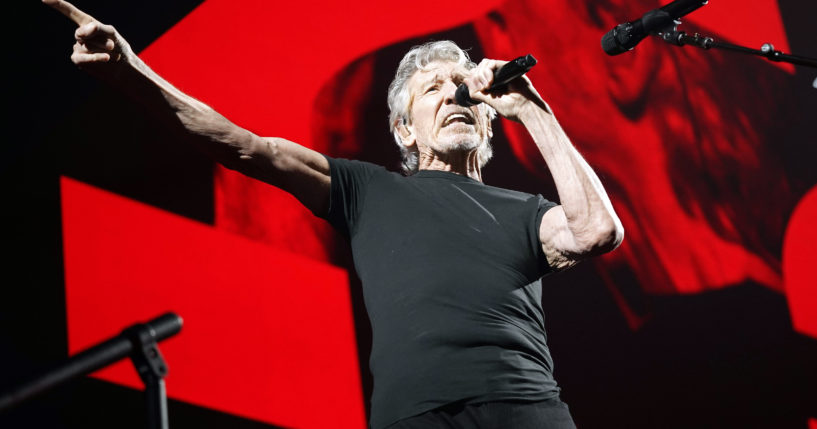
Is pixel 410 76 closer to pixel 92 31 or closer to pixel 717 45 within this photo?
pixel 717 45

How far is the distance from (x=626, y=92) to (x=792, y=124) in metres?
0.69

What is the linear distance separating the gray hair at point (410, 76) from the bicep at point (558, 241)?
453 millimetres

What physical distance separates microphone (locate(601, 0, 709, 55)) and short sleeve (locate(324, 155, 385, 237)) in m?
0.56

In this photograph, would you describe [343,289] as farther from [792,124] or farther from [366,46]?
[792,124]

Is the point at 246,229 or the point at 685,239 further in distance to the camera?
the point at 685,239

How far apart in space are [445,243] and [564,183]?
9.5 inches

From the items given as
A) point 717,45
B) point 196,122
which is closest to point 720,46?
point 717,45

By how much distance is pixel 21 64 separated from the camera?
1.76m

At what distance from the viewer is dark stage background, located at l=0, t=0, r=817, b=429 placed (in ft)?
5.70

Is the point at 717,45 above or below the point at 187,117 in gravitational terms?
below

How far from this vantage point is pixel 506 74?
1.32m

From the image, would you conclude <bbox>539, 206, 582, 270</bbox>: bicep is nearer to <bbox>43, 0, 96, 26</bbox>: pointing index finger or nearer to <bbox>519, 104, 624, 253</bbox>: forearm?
<bbox>519, 104, 624, 253</bbox>: forearm

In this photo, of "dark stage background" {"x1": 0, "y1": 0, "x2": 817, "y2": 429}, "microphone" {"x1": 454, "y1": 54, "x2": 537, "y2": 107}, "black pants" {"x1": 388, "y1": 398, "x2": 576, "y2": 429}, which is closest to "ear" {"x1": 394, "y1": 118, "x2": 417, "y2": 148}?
"dark stage background" {"x1": 0, "y1": 0, "x2": 817, "y2": 429}

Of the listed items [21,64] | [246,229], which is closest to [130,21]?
[21,64]
